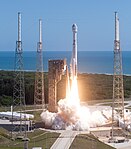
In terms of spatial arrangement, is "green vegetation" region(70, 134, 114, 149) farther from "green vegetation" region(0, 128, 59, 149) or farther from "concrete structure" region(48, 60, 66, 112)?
"concrete structure" region(48, 60, 66, 112)

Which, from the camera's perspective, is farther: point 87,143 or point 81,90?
point 81,90

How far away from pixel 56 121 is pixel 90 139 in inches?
192

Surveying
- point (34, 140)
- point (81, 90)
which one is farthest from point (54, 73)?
point (81, 90)

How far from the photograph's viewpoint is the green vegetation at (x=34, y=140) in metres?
28.9

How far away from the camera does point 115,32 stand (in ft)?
112

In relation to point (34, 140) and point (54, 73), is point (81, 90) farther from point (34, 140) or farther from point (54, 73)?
point (34, 140)

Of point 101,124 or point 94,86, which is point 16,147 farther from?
point 94,86

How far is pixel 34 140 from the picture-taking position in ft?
102

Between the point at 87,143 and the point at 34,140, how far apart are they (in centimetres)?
363

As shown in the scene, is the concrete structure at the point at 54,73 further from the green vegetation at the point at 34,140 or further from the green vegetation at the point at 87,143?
the green vegetation at the point at 87,143

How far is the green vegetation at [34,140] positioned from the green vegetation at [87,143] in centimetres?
159

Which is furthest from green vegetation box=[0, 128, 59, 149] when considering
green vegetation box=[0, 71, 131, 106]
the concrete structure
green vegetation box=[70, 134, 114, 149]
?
green vegetation box=[0, 71, 131, 106]

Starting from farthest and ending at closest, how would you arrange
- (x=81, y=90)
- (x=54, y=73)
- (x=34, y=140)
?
(x=81, y=90) < (x=54, y=73) < (x=34, y=140)

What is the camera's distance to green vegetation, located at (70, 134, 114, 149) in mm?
29447
